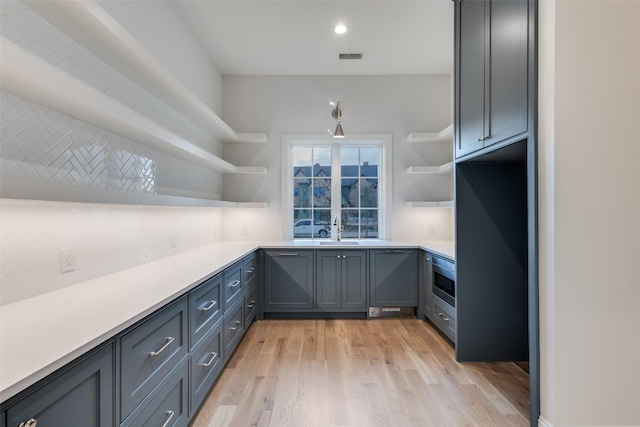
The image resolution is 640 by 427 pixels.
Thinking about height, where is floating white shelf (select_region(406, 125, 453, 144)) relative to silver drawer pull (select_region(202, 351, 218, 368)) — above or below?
above

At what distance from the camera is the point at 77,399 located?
3.16 feet

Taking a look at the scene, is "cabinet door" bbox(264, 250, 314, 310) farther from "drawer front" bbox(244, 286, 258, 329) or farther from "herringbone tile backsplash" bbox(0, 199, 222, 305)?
"herringbone tile backsplash" bbox(0, 199, 222, 305)

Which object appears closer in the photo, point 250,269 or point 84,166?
point 84,166

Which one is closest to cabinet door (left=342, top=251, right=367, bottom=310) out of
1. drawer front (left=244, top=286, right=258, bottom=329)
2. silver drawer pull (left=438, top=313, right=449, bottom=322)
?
silver drawer pull (left=438, top=313, right=449, bottom=322)

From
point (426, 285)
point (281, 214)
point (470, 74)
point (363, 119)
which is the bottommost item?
point (426, 285)

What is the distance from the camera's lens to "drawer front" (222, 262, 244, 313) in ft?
7.94

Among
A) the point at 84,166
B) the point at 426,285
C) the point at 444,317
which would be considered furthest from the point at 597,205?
the point at 84,166

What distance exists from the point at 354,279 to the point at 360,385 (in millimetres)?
1408

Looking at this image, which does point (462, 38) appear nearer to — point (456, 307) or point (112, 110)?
Answer: point (456, 307)

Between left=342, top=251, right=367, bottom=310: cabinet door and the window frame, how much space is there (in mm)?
706

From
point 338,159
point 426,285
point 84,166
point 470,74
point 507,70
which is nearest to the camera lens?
point 84,166

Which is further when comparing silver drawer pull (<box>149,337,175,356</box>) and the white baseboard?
the white baseboard

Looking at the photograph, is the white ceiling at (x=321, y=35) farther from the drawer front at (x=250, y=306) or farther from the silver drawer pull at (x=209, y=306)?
the drawer front at (x=250, y=306)

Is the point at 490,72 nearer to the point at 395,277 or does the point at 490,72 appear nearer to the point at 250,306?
the point at 395,277
